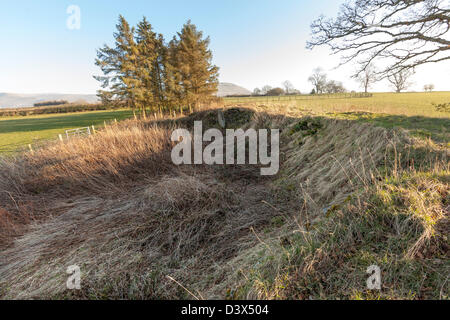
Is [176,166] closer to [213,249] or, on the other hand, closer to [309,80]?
[213,249]

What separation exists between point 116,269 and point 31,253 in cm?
152

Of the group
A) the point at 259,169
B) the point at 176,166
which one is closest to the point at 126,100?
the point at 176,166

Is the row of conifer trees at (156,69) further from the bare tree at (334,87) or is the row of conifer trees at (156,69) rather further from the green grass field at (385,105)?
the bare tree at (334,87)

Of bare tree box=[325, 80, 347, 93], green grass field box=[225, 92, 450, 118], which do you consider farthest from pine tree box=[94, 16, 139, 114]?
bare tree box=[325, 80, 347, 93]

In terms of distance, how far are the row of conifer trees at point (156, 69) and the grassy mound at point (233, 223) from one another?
45.7 ft

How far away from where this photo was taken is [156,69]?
20.5 m

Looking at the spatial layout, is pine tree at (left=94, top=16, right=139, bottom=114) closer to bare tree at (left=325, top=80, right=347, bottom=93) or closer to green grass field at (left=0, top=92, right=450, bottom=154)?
green grass field at (left=0, top=92, right=450, bottom=154)

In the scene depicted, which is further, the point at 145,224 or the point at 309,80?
the point at 309,80

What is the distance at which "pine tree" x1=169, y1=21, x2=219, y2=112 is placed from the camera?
18031mm
